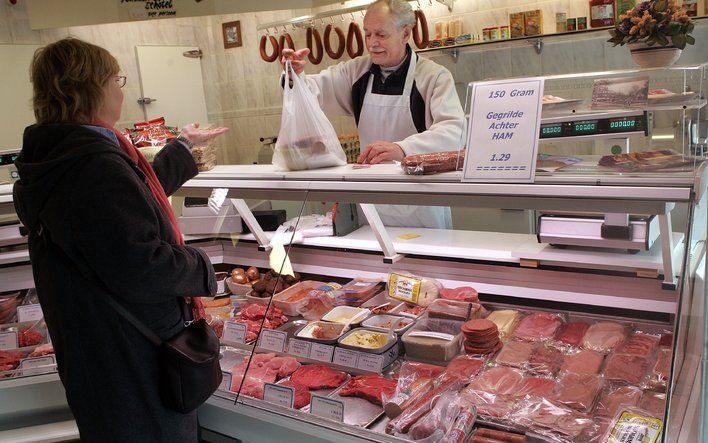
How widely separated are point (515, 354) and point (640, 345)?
17.6 inches

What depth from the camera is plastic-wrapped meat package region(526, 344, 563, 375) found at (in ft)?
7.59

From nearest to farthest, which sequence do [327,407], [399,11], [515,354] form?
[327,407]
[515,354]
[399,11]

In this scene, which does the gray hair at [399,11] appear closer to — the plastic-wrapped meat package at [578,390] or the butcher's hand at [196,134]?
the butcher's hand at [196,134]

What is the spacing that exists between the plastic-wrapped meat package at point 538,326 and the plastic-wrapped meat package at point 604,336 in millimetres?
133

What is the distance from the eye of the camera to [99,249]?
180 cm

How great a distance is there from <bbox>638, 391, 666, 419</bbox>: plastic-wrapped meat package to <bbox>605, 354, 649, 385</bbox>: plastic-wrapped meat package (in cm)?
10

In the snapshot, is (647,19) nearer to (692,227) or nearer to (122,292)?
(692,227)

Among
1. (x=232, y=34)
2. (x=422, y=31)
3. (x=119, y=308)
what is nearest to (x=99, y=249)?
(x=119, y=308)

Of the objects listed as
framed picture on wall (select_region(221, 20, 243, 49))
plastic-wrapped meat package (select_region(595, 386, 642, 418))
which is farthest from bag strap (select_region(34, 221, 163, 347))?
framed picture on wall (select_region(221, 20, 243, 49))

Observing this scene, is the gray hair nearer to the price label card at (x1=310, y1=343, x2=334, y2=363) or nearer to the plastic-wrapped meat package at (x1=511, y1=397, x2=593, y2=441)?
the price label card at (x1=310, y1=343, x2=334, y2=363)

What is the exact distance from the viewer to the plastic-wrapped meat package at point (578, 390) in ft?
6.68

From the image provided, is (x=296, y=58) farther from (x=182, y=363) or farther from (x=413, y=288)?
(x=182, y=363)

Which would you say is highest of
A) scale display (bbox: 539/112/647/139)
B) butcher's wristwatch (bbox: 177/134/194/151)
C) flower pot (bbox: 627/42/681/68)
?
flower pot (bbox: 627/42/681/68)

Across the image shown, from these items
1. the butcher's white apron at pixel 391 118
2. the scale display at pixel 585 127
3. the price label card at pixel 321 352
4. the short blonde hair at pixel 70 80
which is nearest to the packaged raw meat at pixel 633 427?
the scale display at pixel 585 127
